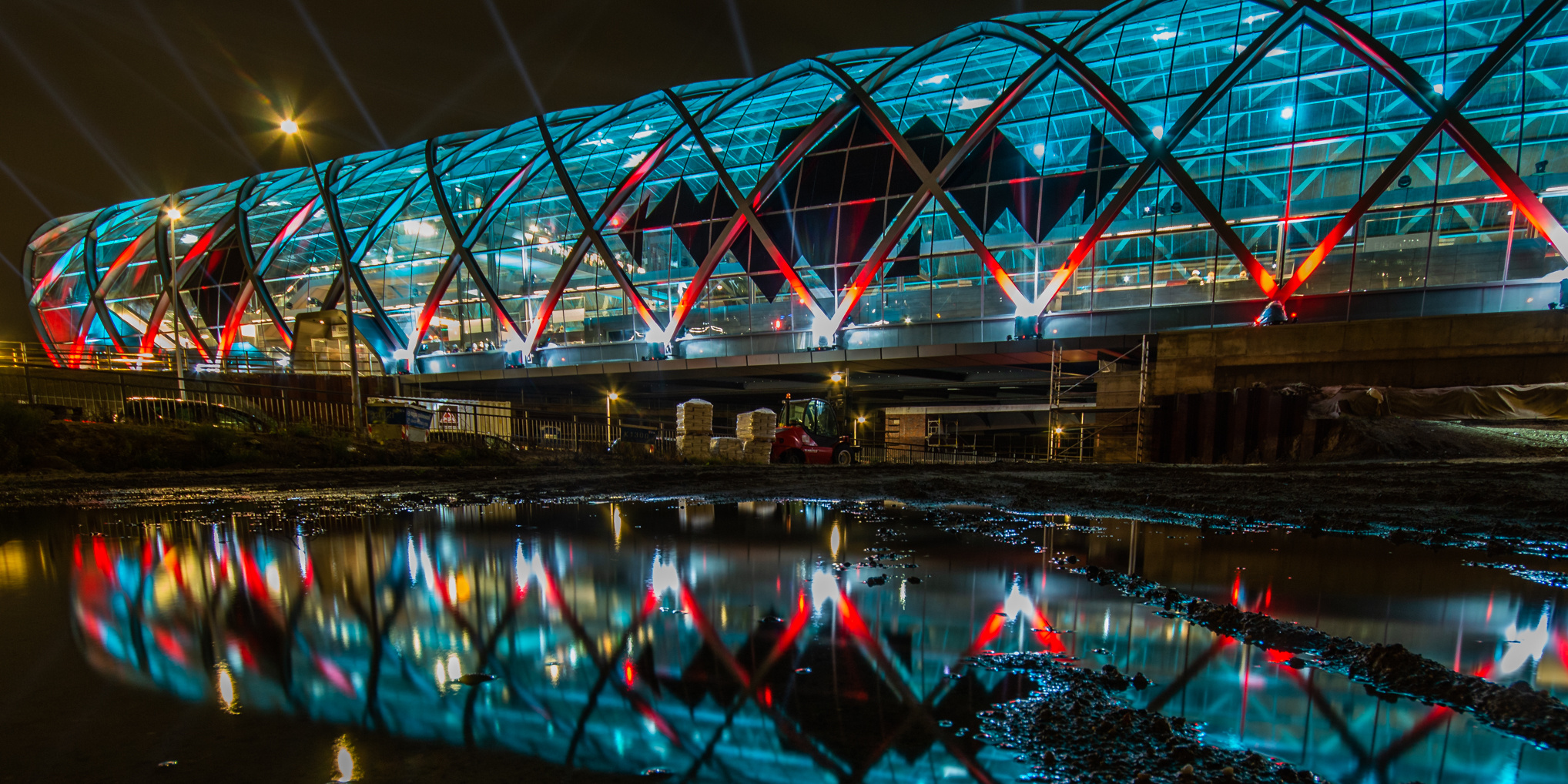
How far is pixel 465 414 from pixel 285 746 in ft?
64.0

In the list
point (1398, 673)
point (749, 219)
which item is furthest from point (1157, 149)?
point (1398, 673)

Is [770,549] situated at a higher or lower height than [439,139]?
lower

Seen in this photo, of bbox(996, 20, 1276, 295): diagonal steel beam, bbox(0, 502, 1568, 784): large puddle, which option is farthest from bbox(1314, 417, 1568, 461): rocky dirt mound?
bbox(996, 20, 1276, 295): diagonal steel beam

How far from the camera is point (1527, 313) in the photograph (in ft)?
46.5

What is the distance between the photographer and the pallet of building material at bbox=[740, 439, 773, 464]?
756 inches

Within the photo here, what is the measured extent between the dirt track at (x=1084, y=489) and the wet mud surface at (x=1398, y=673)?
9.03 ft

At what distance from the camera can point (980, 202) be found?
2622 centimetres

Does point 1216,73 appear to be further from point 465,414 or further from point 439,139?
point 439,139

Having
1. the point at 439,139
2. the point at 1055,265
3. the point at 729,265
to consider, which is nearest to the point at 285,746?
the point at 1055,265

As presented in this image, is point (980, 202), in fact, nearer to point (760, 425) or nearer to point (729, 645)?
point (760, 425)

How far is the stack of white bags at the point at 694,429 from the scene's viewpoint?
19.5m

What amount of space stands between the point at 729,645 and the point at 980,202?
2650cm

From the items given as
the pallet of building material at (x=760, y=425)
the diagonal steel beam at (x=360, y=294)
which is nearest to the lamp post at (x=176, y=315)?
the pallet of building material at (x=760, y=425)

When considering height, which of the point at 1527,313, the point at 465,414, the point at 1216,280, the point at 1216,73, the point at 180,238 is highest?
the point at 1216,73
